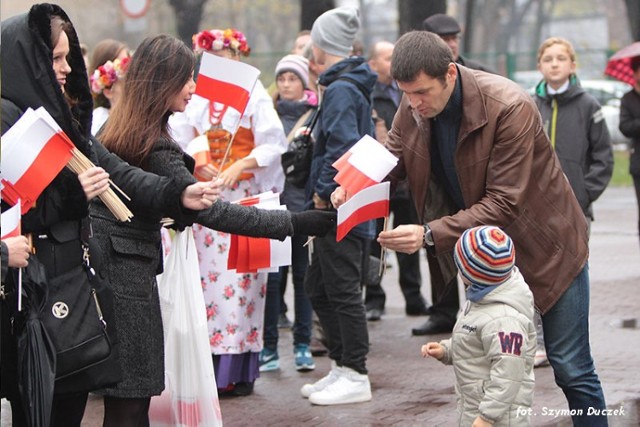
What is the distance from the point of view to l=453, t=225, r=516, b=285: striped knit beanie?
14.8ft

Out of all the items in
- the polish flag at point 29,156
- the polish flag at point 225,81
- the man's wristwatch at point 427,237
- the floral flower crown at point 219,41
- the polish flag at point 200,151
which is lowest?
the man's wristwatch at point 427,237

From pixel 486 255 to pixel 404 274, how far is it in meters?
5.09

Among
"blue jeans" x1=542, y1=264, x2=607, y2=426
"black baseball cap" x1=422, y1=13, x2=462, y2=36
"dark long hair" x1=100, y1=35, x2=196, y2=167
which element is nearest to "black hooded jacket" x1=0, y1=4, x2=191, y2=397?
"dark long hair" x1=100, y1=35, x2=196, y2=167

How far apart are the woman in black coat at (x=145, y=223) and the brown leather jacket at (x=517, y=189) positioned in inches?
32.8

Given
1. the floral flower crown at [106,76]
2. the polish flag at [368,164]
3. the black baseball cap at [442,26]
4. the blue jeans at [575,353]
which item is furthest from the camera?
the black baseball cap at [442,26]

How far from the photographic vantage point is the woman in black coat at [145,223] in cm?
476

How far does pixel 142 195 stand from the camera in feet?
15.5

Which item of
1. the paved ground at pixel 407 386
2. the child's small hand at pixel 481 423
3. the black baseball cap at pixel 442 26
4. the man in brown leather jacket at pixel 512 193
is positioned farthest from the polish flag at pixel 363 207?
the black baseball cap at pixel 442 26

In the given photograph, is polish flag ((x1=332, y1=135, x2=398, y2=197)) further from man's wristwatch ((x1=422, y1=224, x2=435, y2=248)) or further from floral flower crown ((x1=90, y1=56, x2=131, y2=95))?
floral flower crown ((x1=90, y1=56, x2=131, y2=95))

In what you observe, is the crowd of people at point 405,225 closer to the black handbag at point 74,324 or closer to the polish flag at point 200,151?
the black handbag at point 74,324

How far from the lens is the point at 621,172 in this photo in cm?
2342

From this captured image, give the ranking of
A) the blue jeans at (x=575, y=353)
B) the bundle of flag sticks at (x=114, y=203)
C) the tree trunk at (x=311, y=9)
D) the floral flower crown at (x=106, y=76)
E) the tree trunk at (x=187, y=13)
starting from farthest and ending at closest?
the tree trunk at (x=187, y=13)
the tree trunk at (x=311, y=9)
the floral flower crown at (x=106, y=76)
the blue jeans at (x=575, y=353)
the bundle of flag sticks at (x=114, y=203)

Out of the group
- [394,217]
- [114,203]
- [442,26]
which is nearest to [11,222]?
[114,203]

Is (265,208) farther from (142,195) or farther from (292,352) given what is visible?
(292,352)
